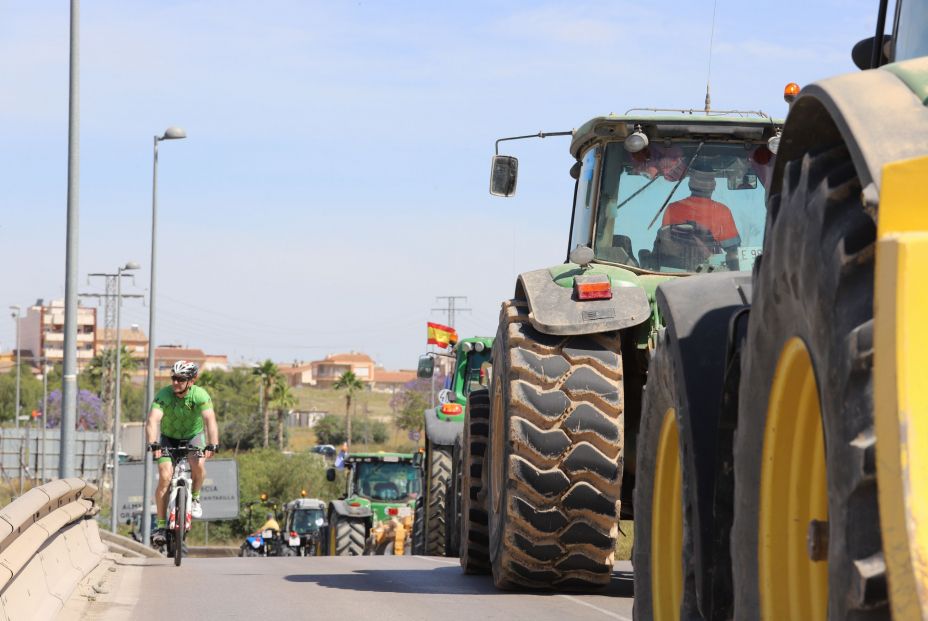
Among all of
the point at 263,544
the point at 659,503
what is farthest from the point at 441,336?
the point at 263,544

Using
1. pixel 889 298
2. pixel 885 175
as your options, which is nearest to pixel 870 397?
pixel 889 298

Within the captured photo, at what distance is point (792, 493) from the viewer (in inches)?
137

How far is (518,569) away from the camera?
9.37 m

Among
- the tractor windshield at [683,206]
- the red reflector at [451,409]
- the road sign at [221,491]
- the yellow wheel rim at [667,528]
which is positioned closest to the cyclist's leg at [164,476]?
the tractor windshield at [683,206]

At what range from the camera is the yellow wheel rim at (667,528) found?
4895mm

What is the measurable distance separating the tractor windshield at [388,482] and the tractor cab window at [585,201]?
26084 mm

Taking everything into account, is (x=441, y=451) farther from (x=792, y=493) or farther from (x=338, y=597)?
(x=792, y=493)

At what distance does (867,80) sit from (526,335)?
19.9ft

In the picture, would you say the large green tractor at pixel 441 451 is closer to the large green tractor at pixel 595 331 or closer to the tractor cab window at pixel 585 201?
the tractor cab window at pixel 585 201

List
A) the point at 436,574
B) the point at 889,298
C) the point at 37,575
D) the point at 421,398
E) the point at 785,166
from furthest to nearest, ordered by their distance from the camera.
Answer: the point at 421,398 < the point at 436,574 < the point at 37,575 < the point at 785,166 < the point at 889,298

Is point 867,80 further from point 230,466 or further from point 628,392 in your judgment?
point 230,466

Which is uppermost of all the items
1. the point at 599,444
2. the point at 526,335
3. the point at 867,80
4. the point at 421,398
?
the point at 867,80

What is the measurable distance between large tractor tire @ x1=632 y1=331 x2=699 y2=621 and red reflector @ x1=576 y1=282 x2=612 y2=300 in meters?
4.14

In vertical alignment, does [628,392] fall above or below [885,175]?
below
